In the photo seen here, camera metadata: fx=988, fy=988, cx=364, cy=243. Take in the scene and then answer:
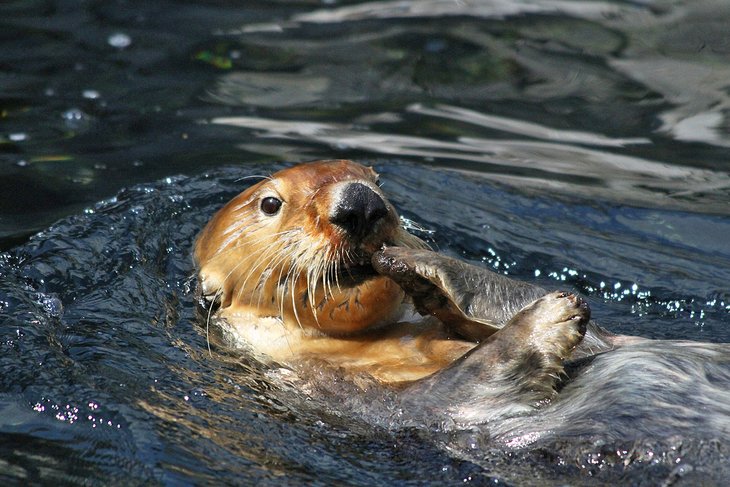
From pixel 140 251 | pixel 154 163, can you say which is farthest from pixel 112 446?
pixel 154 163

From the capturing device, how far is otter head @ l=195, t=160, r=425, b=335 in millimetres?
4457

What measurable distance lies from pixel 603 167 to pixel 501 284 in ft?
12.2

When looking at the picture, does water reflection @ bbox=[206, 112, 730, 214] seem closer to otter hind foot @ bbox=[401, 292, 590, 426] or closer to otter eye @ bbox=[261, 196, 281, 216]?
otter eye @ bbox=[261, 196, 281, 216]

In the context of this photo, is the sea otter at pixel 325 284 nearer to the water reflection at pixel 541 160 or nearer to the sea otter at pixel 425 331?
the sea otter at pixel 425 331

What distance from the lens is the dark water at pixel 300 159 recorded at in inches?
163

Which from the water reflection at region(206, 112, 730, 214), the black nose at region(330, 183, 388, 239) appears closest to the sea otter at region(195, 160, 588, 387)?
the black nose at region(330, 183, 388, 239)

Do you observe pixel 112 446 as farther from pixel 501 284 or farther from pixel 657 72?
pixel 657 72

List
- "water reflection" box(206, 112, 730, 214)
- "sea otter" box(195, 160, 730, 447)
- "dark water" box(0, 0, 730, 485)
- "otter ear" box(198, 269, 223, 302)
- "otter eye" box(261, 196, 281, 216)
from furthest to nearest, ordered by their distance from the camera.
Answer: "water reflection" box(206, 112, 730, 214)
"otter ear" box(198, 269, 223, 302)
"otter eye" box(261, 196, 281, 216)
"dark water" box(0, 0, 730, 485)
"sea otter" box(195, 160, 730, 447)

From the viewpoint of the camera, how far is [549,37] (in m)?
9.75

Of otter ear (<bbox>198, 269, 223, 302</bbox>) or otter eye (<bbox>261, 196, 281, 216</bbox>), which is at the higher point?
otter eye (<bbox>261, 196, 281, 216</bbox>)

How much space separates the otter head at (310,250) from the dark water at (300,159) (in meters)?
0.33

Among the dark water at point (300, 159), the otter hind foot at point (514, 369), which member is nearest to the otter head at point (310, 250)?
the dark water at point (300, 159)

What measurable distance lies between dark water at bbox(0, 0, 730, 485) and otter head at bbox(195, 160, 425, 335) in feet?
1.10

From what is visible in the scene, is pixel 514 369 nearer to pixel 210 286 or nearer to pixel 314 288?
pixel 314 288
